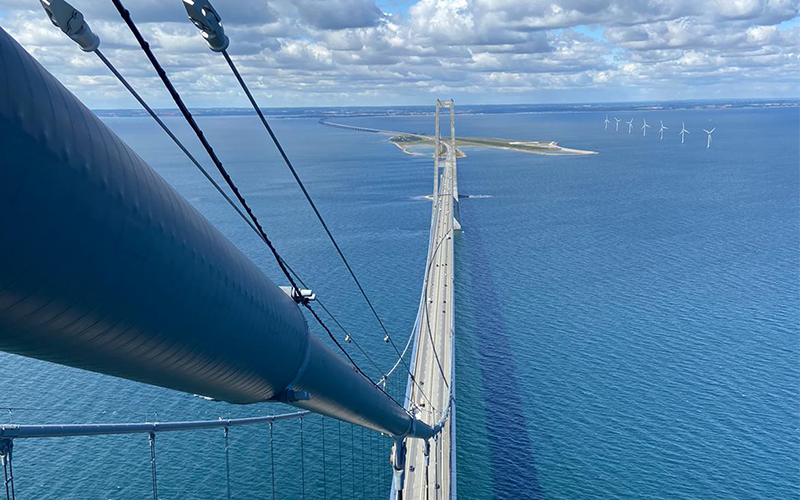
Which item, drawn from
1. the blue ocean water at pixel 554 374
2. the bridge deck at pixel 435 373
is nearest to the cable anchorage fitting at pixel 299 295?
the bridge deck at pixel 435 373

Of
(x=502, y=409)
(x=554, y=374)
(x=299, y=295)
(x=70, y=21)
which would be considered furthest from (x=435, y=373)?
(x=70, y=21)

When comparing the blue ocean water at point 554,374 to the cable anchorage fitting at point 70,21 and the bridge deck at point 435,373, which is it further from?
the cable anchorage fitting at point 70,21

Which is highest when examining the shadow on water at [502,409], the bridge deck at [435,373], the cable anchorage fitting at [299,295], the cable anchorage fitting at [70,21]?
the cable anchorage fitting at [70,21]

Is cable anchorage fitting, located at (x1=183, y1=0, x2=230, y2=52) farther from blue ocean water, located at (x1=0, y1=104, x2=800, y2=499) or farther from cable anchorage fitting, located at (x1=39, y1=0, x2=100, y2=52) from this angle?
blue ocean water, located at (x1=0, y1=104, x2=800, y2=499)

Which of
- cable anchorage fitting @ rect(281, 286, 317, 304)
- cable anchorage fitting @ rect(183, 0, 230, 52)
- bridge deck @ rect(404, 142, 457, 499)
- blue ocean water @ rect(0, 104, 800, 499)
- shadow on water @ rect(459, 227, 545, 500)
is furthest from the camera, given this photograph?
shadow on water @ rect(459, 227, 545, 500)

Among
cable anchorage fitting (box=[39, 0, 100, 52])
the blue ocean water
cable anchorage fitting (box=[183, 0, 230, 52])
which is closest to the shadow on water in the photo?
the blue ocean water

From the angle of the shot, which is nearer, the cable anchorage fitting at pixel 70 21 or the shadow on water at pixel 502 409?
the cable anchorage fitting at pixel 70 21

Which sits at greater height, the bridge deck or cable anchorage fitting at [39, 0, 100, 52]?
cable anchorage fitting at [39, 0, 100, 52]
